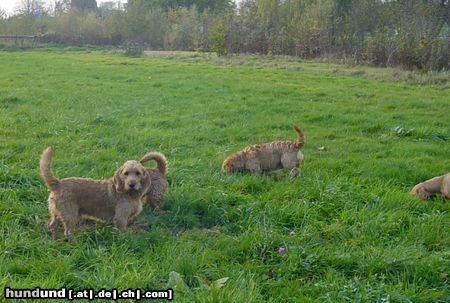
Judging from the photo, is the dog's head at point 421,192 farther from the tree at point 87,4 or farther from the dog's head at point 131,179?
the tree at point 87,4

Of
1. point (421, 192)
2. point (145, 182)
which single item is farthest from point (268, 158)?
point (145, 182)

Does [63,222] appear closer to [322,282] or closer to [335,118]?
[322,282]

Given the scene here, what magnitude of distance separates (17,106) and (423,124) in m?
11.2

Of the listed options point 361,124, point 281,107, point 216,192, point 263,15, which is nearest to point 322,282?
point 216,192

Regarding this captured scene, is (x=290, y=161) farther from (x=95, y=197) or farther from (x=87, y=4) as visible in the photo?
(x=87, y=4)

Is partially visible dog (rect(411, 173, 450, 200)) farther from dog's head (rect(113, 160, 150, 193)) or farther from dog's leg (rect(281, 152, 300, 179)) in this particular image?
dog's head (rect(113, 160, 150, 193))

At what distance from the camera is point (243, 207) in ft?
18.6

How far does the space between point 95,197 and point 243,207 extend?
186cm

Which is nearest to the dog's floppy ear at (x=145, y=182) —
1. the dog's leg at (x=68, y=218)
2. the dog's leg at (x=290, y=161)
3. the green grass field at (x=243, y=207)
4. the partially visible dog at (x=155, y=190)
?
the partially visible dog at (x=155, y=190)

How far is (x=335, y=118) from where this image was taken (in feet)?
38.6

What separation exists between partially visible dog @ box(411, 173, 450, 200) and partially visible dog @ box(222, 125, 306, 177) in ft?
6.12

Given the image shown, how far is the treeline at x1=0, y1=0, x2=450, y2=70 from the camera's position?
1061 inches

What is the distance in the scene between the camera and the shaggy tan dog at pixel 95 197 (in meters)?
4.91

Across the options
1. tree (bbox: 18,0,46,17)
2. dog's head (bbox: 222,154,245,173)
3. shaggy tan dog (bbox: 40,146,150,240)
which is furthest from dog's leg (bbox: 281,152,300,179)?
tree (bbox: 18,0,46,17)
